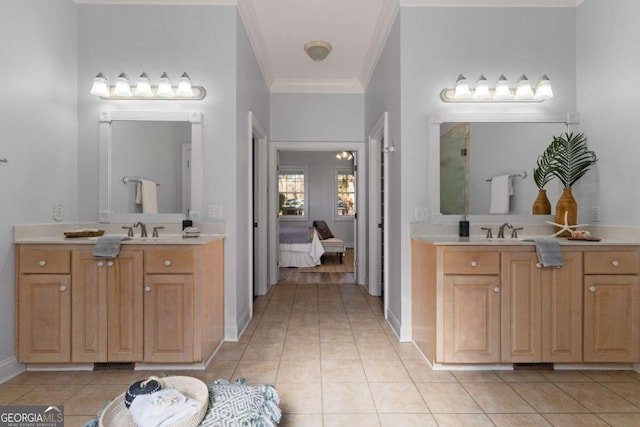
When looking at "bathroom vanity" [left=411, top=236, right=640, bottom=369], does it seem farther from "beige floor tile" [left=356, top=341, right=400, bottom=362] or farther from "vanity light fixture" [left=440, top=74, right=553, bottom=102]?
"vanity light fixture" [left=440, top=74, right=553, bottom=102]

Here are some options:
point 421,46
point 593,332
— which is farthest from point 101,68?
point 593,332

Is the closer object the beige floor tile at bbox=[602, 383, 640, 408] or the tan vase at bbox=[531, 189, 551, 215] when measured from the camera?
the beige floor tile at bbox=[602, 383, 640, 408]

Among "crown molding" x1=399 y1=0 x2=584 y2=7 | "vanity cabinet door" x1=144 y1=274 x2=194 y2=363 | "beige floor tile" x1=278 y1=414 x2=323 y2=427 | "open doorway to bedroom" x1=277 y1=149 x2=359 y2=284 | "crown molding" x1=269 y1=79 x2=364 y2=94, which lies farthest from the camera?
"open doorway to bedroom" x1=277 y1=149 x2=359 y2=284

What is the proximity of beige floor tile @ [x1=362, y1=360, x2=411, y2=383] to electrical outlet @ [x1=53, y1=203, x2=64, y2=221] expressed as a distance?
2.59 m

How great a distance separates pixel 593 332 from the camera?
240cm

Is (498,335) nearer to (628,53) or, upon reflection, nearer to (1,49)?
(628,53)

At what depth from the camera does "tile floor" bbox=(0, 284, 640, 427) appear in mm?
1895

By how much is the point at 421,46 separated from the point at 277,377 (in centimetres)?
281

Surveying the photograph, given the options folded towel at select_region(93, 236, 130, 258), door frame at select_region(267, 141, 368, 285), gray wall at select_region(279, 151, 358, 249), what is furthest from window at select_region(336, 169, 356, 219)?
folded towel at select_region(93, 236, 130, 258)

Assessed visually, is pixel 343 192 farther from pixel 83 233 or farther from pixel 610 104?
pixel 83 233

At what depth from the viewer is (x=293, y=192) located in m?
9.56

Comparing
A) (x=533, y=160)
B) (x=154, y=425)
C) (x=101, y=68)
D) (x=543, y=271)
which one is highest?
(x=101, y=68)

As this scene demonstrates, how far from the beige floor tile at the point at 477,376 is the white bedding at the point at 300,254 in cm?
426

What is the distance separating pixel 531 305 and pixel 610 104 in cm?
170
